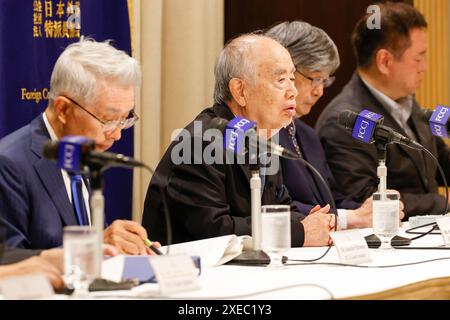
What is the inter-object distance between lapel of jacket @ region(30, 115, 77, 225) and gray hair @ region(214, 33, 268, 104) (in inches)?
38.1

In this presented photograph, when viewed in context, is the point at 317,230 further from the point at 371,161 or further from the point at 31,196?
the point at 371,161

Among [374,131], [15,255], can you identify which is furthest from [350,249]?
[15,255]

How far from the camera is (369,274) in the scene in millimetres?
2480

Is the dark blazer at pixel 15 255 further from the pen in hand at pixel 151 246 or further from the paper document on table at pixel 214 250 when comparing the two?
the paper document on table at pixel 214 250

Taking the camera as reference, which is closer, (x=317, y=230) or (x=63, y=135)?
(x=63, y=135)

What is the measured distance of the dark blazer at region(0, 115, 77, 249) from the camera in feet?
8.88

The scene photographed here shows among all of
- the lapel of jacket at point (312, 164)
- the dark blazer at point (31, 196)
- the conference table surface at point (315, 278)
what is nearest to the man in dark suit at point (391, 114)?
the lapel of jacket at point (312, 164)

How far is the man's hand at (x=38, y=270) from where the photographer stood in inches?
86.6

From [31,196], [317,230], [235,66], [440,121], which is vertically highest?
[235,66]

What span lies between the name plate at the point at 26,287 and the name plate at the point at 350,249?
3.18 ft

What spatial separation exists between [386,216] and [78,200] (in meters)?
1.04

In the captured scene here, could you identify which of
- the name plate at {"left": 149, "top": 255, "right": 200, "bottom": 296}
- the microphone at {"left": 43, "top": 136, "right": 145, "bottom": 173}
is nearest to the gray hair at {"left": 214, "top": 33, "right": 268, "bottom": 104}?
the name plate at {"left": 149, "top": 255, "right": 200, "bottom": 296}

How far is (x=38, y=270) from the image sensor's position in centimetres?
220

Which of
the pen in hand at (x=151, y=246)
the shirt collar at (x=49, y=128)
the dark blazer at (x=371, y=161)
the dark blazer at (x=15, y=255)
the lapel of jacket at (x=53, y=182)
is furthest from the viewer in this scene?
the dark blazer at (x=371, y=161)
